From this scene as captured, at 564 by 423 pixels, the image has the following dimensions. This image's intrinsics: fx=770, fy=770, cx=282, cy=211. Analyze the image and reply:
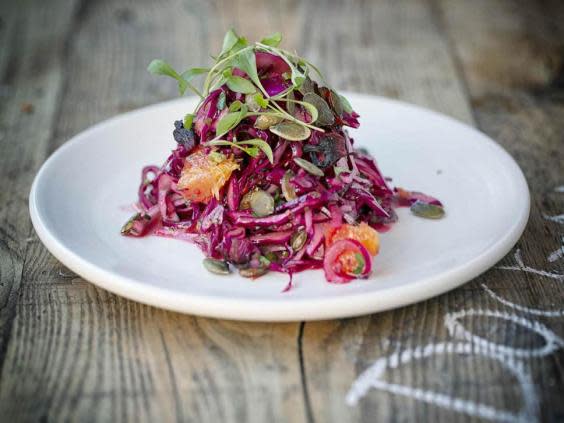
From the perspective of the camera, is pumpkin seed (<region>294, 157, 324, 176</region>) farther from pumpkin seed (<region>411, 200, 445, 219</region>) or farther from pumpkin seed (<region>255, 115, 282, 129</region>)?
pumpkin seed (<region>411, 200, 445, 219</region>)

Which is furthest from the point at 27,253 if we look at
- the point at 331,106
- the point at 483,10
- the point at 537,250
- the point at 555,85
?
the point at 483,10

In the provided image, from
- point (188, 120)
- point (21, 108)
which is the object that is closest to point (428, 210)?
point (188, 120)

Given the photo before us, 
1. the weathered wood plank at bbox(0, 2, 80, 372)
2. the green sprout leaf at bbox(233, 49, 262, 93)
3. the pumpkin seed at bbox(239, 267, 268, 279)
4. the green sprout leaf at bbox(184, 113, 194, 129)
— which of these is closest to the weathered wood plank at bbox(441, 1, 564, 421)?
the pumpkin seed at bbox(239, 267, 268, 279)

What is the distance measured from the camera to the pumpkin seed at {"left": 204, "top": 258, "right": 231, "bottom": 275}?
324 cm

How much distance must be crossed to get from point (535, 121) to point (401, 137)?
50.1 inches

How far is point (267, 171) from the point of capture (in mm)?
3465

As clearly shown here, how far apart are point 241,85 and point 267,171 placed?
40 cm

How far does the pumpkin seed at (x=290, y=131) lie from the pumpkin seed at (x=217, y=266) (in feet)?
1.98

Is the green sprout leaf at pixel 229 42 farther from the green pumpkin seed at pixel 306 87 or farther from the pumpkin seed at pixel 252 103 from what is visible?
the green pumpkin seed at pixel 306 87

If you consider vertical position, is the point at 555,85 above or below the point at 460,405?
below

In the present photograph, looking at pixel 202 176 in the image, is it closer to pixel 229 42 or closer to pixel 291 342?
pixel 229 42

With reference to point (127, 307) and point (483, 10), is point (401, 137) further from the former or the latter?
point (483, 10)

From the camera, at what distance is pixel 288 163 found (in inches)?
136

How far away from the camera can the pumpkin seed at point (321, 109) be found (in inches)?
132
